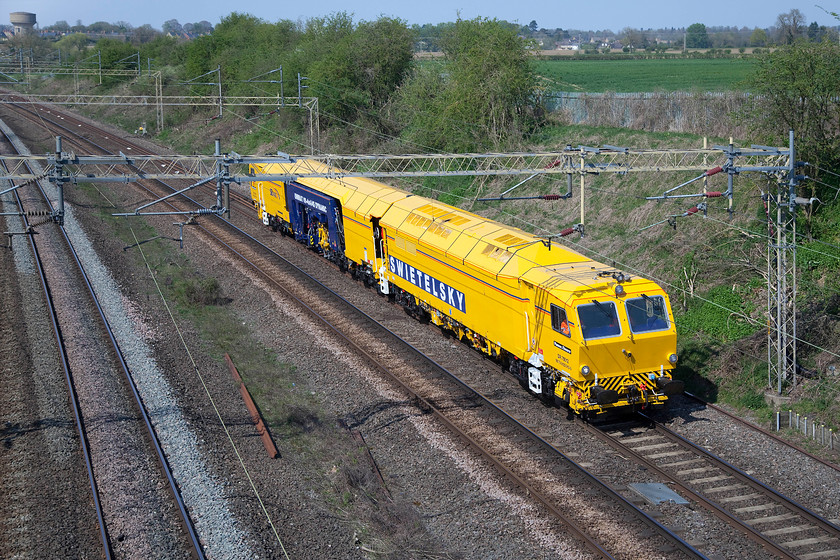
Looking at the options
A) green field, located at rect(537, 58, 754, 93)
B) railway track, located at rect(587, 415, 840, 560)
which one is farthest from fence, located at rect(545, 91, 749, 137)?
railway track, located at rect(587, 415, 840, 560)

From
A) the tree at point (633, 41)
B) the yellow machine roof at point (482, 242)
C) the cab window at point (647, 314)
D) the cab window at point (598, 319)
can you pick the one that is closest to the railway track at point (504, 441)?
the cab window at point (598, 319)

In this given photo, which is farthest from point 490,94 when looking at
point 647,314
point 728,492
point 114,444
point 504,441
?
point 728,492

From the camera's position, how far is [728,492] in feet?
46.3

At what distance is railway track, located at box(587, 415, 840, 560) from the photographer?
12.5 meters

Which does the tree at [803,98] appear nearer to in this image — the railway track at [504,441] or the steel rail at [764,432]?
the steel rail at [764,432]

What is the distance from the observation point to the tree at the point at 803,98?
72.8 ft

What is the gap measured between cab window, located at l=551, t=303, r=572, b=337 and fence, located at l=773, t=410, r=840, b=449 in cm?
501

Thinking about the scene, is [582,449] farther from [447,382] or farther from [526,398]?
[447,382]

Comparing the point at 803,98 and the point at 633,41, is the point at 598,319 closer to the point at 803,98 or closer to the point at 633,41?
the point at 803,98

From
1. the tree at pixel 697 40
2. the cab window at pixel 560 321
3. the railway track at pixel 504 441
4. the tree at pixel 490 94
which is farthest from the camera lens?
the tree at pixel 697 40

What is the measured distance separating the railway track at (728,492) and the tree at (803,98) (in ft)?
36.8

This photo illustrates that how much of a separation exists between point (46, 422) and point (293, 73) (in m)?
48.2

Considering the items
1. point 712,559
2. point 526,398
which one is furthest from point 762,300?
point 712,559

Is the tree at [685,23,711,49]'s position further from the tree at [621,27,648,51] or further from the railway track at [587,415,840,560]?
the railway track at [587,415,840,560]
